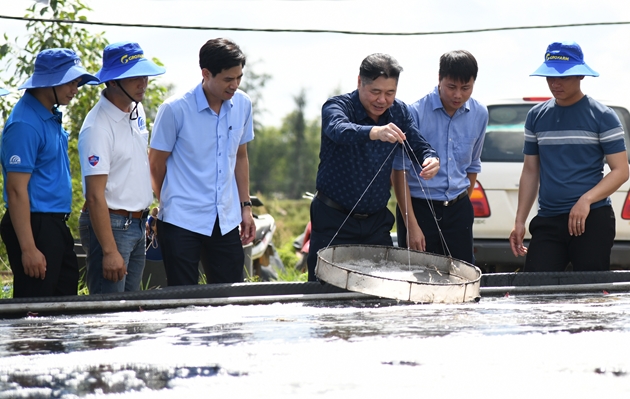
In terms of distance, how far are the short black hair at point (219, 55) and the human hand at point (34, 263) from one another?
1.35 metres

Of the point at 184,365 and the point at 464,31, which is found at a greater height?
the point at 464,31

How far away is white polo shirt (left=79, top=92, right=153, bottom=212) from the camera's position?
4.16m

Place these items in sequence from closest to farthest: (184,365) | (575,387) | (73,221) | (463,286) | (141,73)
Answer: (575,387), (184,365), (463,286), (141,73), (73,221)

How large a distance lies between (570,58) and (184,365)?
3353mm

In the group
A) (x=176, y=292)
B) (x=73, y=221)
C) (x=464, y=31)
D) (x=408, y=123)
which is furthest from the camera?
(x=464, y=31)

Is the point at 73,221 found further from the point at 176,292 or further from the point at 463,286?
the point at 463,286

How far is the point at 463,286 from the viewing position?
3443 millimetres

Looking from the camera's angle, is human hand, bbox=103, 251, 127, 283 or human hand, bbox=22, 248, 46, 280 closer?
human hand, bbox=22, 248, 46, 280

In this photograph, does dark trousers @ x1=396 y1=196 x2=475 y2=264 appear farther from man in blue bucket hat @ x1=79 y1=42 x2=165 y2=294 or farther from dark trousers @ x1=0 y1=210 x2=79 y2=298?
dark trousers @ x1=0 y1=210 x2=79 y2=298

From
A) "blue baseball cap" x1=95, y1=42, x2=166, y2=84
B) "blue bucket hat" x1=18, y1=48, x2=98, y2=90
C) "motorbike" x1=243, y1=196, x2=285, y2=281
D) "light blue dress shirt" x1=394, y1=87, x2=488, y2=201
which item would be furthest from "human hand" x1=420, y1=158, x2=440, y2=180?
"motorbike" x1=243, y1=196, x2=285, y2=281

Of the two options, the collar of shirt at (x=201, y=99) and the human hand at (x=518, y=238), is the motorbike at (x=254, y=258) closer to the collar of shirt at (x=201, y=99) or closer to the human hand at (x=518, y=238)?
the collar of shirt at (x=201, y=99)

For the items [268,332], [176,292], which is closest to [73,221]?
[176,292]

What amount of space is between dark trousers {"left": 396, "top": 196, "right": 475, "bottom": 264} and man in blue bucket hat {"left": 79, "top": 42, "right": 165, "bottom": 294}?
1645 mm

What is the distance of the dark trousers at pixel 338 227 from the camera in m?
4.54
